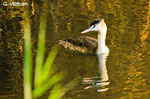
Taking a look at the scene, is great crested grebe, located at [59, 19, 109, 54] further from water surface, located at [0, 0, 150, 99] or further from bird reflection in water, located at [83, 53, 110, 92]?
bird reflection in water, located at [83, 53, 110, 92]

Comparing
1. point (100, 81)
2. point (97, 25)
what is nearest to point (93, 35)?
point (97, 25)

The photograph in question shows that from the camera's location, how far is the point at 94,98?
739 cm

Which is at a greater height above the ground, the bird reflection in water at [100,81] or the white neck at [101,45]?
the white neck at [101,45]

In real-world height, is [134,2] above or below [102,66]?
above

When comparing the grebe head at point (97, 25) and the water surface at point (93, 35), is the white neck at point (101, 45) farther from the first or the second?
the water surface at point (93, 35)

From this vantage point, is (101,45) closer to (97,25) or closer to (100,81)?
(97,25)

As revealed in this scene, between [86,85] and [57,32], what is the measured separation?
4.15m

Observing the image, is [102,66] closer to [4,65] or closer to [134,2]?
[4,65]

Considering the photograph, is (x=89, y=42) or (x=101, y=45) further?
(x=89, y=42)

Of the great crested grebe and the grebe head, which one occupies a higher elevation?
the grebe head

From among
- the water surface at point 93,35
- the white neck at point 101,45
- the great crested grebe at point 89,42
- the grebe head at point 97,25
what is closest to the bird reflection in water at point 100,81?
the water surface at point 93,35

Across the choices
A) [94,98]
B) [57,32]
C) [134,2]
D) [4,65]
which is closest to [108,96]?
[94,98]

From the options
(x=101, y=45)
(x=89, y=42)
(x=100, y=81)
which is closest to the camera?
(x=100, y=81)

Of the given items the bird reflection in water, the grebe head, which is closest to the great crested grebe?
the grebe head
